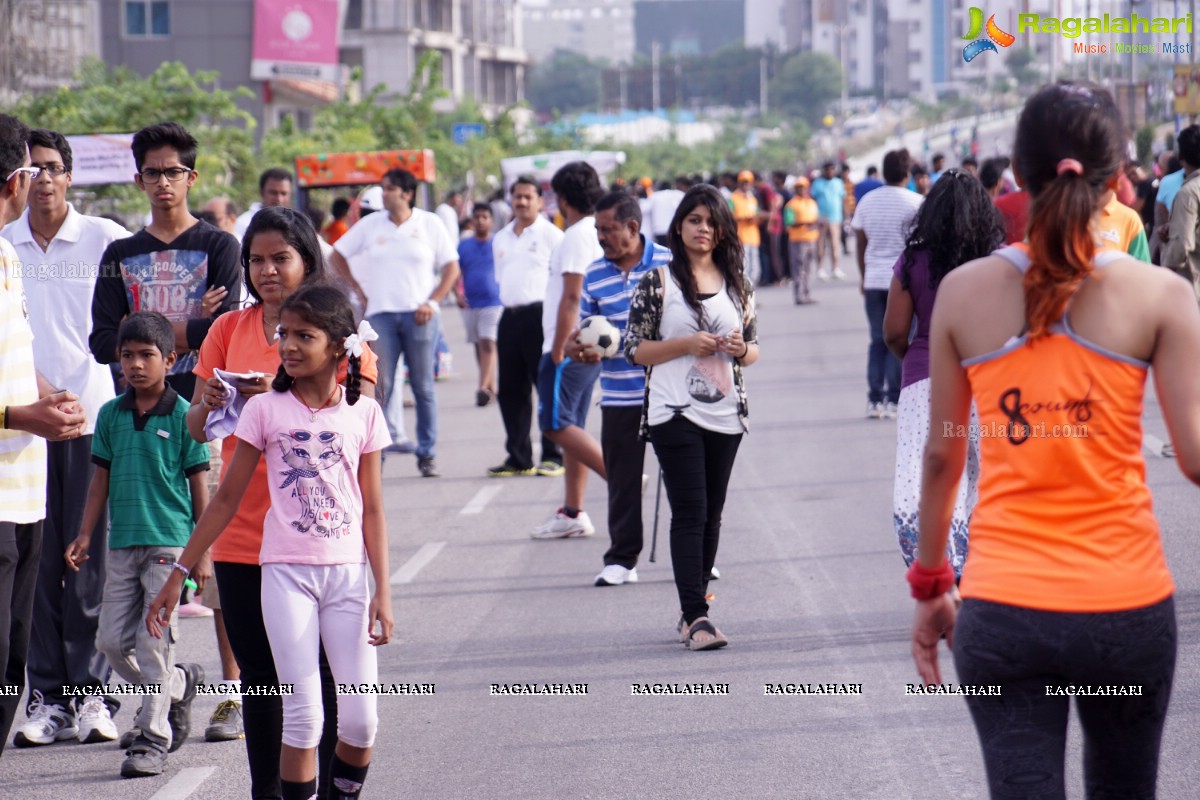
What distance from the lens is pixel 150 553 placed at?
5.63 metres

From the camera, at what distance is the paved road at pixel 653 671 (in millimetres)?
5352

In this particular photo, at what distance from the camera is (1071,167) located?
3008 mm

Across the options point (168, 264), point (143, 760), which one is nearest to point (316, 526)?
point (143, 760)

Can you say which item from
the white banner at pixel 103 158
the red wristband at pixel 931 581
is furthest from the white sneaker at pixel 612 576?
the white banner at pixel 103 158

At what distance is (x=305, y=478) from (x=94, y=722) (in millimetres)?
2139

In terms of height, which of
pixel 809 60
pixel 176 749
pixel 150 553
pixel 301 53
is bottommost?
pixel 176 749

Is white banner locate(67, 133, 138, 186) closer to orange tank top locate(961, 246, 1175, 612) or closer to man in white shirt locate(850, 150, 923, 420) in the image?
man in white shirt locate(850, 150, 923, 420)

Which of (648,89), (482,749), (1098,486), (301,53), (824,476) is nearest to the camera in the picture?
(1098,486)

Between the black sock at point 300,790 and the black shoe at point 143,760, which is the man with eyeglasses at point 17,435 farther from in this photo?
the black sock at point 300,790

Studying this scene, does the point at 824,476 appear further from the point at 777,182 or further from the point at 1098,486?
the point at 777,182

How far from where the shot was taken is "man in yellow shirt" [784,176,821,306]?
1006 inches

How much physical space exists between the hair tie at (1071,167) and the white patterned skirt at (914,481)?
3317mm

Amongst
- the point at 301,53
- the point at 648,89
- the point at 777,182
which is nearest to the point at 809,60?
the point at 648,89

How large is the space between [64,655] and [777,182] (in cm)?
2941
